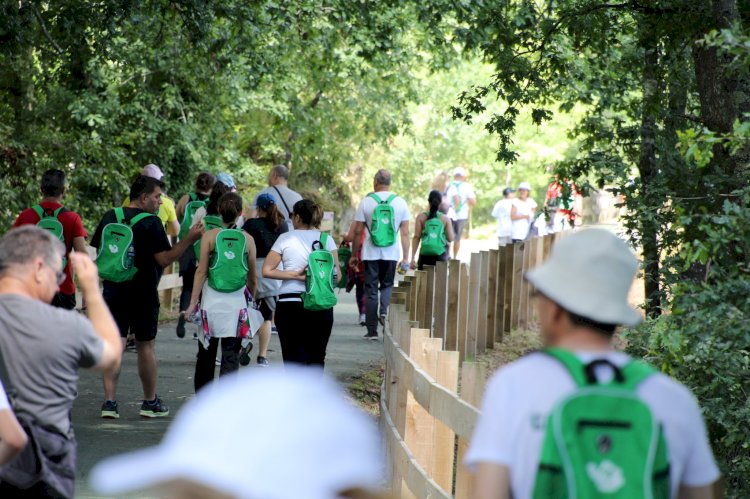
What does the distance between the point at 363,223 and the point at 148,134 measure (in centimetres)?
719

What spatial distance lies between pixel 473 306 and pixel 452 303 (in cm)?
105

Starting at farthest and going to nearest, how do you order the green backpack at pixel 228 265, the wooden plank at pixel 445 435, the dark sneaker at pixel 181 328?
the dark sneaker at pixel 181 328, the green backpack at pixel 228 265, the wooden plank at pixel 445 435

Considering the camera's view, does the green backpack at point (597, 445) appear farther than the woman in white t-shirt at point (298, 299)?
No

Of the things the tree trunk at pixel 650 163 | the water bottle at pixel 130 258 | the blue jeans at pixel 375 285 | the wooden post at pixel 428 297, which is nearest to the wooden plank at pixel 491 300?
the blue jeans at pixel 375 285

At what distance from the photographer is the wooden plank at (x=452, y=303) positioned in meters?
13.0

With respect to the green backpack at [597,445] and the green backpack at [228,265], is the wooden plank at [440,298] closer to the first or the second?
the green backpack at [228,265]

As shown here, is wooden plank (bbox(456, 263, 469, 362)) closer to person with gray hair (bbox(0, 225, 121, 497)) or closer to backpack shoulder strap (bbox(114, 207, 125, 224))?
backpack shoulder strap (bbox(114, 207, 125, 224))

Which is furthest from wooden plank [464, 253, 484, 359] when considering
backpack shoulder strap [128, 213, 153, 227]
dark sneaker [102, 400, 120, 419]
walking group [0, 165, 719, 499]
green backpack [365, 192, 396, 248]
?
backpack shoulder strap [128, 213, 153, 227]

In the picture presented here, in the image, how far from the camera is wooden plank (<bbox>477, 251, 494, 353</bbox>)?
A: 47.2ft

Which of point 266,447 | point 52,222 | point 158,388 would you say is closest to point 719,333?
point 52,222

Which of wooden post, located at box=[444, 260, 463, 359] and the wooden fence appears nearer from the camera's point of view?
the wooden fence

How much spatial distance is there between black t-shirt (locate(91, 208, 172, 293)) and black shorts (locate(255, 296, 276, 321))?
8.48 ft

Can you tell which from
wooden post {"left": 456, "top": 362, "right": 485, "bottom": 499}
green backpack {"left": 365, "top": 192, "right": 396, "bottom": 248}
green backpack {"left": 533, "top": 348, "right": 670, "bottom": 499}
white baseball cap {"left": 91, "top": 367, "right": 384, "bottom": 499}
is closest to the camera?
white baseball cap {"left": 91, "top": 367, "right": 384, "bottom": 499}

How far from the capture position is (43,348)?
176 inches
